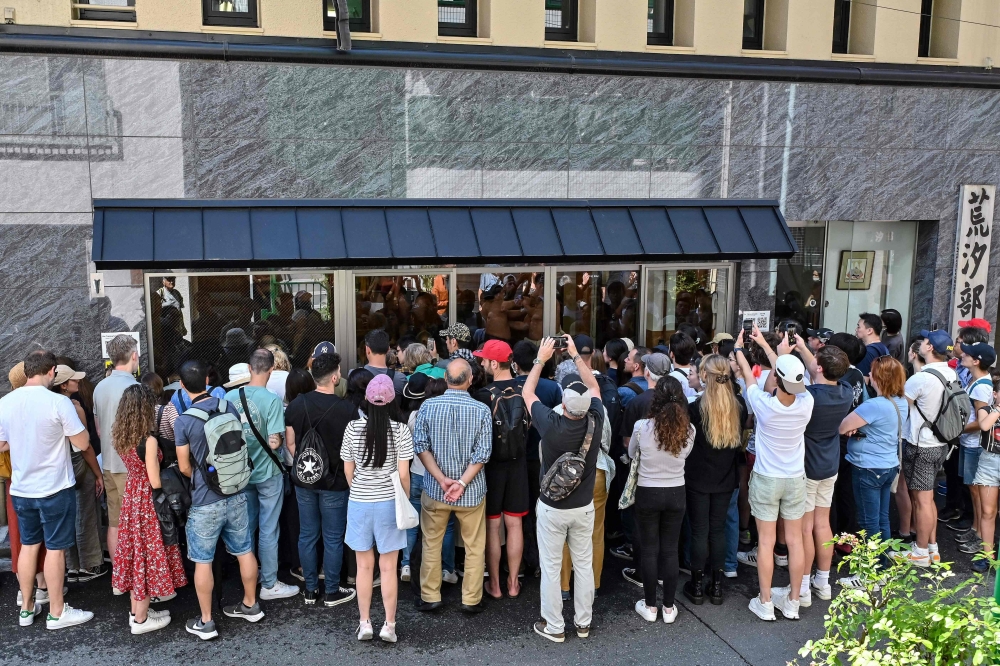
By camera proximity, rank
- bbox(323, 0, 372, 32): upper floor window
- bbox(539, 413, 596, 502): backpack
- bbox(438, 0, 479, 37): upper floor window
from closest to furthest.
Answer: bbox(539, 413, 596, 502): backpack < bbox(323, 0, 372, 32): upper floor window < bbox(438, 0, 479, 37): upper floor window

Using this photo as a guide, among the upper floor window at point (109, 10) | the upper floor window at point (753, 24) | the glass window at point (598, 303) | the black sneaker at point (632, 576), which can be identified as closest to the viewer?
the black sneaker at point (632, 576)

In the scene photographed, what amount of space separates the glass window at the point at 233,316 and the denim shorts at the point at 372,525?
131 inches


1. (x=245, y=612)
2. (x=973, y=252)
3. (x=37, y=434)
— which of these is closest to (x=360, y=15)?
(x=37, y=434)

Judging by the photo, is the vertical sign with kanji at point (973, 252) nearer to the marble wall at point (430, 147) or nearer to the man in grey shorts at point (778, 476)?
the marble wall at point (430, 147)

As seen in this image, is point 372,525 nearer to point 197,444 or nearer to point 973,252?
point 197,444

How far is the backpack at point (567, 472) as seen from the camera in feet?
17.4

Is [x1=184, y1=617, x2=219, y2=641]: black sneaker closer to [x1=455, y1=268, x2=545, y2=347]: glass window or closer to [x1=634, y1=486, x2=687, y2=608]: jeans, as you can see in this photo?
[x1=634, y1=486, x2=687, y2=608]: jeans

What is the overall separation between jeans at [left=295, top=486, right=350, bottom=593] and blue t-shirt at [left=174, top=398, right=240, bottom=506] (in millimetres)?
722

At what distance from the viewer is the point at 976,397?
6.86m

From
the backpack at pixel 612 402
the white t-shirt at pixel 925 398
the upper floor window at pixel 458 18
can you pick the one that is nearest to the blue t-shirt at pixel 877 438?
the white t-shirt at pixel 925 398

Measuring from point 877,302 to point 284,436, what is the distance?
837cm

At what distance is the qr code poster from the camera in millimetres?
10156

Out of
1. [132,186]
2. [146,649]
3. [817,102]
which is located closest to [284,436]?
[146,649]

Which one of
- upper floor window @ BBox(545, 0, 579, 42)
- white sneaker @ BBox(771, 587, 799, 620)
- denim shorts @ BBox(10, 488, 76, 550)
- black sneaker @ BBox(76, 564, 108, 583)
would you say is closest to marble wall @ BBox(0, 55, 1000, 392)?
upper floor window @ BBox(545, 0, 579, 42)
